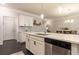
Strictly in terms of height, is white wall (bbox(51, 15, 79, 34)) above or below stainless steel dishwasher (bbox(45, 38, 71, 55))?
above

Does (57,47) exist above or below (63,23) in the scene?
below

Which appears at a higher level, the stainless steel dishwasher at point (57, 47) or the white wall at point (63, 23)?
the white wall at point (63, 23)

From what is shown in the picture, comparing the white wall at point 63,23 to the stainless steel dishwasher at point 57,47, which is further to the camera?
the white wall at point 63,23

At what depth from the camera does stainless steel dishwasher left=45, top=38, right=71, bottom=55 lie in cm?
136

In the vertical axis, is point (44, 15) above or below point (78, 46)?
above

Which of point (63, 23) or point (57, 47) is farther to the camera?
point (63, 23)

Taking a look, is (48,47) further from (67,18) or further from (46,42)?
(67,18)

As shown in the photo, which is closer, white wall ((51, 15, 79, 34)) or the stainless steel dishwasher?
the stainless steel dishwasher

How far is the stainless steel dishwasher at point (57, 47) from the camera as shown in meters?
Answer: 1.36

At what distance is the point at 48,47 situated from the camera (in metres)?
1.82

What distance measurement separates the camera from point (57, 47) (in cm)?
155
